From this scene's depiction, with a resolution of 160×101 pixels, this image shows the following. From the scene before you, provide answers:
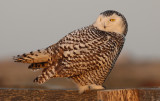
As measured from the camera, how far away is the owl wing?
17.0 ft

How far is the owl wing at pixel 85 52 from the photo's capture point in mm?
5176

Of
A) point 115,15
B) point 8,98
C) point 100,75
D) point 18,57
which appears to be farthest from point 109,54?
point 8,98

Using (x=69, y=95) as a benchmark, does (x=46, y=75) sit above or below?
above

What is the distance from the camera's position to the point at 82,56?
5.28 meters

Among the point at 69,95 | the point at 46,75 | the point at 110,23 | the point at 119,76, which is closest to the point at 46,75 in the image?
the point at 46,75

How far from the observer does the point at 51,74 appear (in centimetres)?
495

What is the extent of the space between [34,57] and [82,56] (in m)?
0.68

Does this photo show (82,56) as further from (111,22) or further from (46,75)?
(111,22)

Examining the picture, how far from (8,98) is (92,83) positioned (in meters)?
1.81

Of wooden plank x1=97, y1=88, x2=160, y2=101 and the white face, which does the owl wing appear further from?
wooden plank x1=97, y1=88, x2=160, y2=101

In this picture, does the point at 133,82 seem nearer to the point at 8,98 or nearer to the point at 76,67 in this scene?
the point at 76,67

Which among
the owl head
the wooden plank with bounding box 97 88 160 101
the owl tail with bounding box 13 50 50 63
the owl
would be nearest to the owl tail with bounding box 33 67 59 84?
the owl

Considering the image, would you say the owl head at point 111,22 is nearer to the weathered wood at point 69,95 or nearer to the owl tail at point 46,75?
the owl tail at point 46,75

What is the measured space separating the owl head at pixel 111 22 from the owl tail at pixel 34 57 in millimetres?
1095
